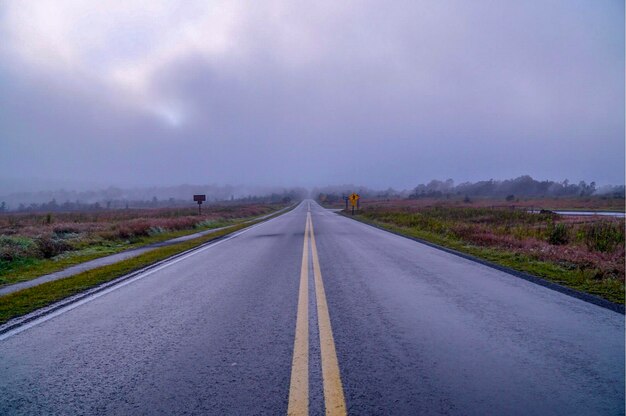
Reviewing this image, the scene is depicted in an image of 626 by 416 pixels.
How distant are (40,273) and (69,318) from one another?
5.93 m

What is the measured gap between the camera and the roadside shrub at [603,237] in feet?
48.5

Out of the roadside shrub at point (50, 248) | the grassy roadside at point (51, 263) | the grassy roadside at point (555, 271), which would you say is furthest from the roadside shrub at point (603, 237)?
the roadside shrub at point (50, 248)

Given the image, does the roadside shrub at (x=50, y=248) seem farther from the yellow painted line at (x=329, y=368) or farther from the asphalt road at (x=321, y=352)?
the yellow painted line at (x=329, y=368)

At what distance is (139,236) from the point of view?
22.6m

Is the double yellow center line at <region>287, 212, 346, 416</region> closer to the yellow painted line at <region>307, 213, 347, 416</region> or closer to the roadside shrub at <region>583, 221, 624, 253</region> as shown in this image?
the yellow painted line at <region>307, 213, 347, 416</region>

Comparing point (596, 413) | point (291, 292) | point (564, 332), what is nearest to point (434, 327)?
point (564, 332)

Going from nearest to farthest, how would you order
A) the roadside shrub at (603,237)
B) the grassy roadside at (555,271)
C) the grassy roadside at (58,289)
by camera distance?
the grassy roadside at (58,289) < the grassy roadside at (555,271) < the roadside shrub at (603,237)

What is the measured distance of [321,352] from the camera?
4.56 meters

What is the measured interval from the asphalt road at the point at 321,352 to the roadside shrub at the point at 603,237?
8591mm

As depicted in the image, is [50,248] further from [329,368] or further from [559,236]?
[559,236]

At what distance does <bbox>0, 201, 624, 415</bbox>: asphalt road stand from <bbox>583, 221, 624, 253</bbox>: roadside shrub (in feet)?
28.2

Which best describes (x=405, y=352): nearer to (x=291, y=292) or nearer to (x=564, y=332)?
(x=564, y=332)

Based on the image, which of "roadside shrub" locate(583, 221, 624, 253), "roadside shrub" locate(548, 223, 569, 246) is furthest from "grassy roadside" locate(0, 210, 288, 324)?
"roadside shrub" locate(548, 223, 569, 246)

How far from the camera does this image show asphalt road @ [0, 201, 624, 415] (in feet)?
11.5
